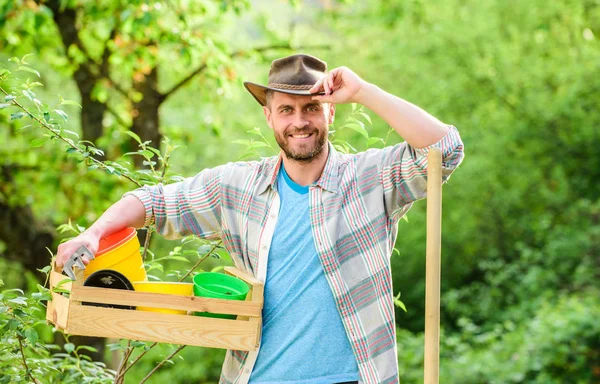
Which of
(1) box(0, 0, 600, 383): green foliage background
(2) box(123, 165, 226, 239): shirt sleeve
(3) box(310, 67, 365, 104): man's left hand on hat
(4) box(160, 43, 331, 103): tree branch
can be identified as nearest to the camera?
(3) box(310, 67, 365, 104): man's left hand on hat

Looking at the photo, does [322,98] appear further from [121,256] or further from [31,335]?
[31,335]

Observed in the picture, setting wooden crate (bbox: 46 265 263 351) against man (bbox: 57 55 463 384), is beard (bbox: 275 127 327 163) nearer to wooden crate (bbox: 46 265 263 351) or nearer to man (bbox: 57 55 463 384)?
man (bbox: 57 55 463 384)

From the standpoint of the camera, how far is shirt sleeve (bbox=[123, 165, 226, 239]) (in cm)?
244

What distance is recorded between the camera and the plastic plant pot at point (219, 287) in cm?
225

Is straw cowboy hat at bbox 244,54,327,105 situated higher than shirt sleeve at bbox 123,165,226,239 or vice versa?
straw cowboy hat at bbox 244,54,327,105

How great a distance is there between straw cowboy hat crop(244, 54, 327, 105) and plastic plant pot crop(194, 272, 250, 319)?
0.56 meters

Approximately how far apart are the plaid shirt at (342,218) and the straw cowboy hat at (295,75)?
0.22 m

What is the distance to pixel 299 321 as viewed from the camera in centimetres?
226

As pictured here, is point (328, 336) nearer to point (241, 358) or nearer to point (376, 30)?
point (241, 358)

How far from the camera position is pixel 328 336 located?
224 centimetres

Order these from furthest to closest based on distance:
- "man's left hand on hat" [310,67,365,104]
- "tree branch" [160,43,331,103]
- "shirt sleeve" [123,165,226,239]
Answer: "tree branch" [160,43,331,103] < "shirt sleeve" [123,165,226,239] < "man's left hand on hat" [310,67,365,104]

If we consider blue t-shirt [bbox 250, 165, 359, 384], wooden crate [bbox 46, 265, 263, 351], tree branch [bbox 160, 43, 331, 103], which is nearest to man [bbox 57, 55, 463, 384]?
blue t-shirt [bbox 250, 165, 359, 384]

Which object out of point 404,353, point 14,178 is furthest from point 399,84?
point 14,178

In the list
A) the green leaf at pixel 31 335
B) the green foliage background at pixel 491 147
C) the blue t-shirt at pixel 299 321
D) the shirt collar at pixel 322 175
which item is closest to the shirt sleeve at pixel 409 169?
the shirt collar at pixel 322 175
